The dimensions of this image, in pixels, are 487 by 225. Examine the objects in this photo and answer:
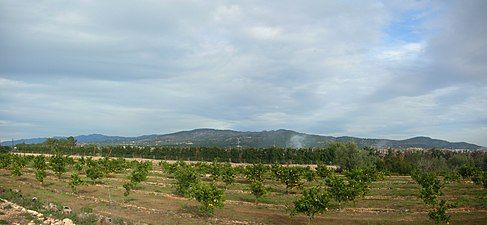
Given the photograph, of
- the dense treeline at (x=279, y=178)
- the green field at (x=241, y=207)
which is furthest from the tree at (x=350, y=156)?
the green field at (x=241, y=207)

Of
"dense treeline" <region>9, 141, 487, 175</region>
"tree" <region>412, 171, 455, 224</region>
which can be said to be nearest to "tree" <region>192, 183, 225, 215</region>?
A: "tree" <region>412, 171, 455, 224</region>

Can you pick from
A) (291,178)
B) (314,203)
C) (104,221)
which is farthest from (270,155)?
(104,221)

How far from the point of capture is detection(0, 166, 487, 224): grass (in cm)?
3609

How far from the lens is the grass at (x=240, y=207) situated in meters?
36.1

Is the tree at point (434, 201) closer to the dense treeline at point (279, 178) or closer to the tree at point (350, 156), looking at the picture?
the dense treeline at point (279, 178)

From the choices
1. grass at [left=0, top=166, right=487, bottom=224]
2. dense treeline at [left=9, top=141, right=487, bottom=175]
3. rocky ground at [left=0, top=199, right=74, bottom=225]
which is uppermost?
dense treeline at [left=9, top=141, right=487, bottom=175]

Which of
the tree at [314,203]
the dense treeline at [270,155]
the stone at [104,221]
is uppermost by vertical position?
the dense treeline at [270,155]

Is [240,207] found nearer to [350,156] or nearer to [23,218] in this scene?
[23,218]

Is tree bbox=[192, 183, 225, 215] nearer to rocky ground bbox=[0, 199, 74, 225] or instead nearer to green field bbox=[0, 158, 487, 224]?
green field bbox=[0, 158, 487, 224]

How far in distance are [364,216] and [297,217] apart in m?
6.93

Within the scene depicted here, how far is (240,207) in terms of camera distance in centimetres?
4309

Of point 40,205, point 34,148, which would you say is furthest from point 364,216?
point 34,148

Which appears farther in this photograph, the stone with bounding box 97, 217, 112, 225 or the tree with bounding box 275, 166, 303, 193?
the tree with bounding box 275, 166, 303, 193

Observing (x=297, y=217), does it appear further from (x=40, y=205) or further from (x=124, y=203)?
(x=40, y=205)
